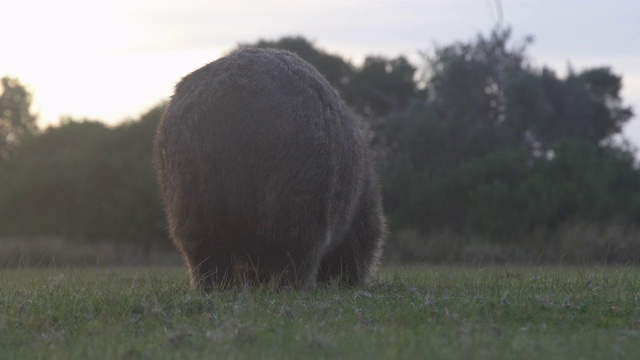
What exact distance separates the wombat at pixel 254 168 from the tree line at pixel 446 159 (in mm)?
11756

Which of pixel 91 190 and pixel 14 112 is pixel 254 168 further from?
pixel 14 112

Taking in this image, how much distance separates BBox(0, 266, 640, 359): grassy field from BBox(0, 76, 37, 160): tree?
128ft

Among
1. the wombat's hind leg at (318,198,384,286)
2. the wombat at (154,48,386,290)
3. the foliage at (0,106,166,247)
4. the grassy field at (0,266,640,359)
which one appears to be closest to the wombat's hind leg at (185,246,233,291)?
the wombat at (154,48,386,290)

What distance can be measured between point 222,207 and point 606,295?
120 inches

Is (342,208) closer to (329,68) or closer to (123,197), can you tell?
(123,197)

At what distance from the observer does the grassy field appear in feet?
20.2

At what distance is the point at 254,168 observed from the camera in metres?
8.50

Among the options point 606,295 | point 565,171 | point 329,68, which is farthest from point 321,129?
point 329,68

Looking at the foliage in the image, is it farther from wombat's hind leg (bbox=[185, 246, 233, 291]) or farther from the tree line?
wombat's hind leg (bbox=[185, 246, 233, 291])

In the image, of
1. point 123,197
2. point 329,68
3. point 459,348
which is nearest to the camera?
point 459,348

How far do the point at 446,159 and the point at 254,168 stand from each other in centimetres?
2639

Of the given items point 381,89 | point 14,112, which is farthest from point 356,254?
point 14,112

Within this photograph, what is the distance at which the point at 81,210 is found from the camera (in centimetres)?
3238

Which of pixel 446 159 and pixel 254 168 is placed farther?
pixel 446 159
